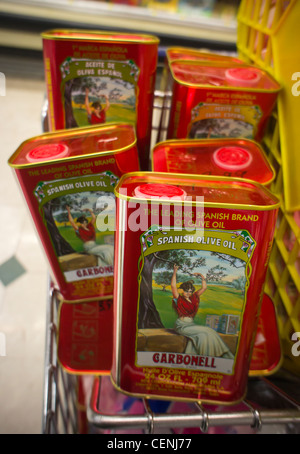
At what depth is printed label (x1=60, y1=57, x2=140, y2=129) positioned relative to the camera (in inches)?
27.2

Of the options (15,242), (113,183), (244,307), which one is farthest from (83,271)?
(15,242)

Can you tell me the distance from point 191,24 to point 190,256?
2536 millimetres

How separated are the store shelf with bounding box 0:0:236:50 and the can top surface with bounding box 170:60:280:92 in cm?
207

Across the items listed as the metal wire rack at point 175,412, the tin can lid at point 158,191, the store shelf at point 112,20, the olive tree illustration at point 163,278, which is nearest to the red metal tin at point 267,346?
the metal wire rack at point 175,412

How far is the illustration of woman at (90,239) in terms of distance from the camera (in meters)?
0.66

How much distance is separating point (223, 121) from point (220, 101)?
1.8 inches

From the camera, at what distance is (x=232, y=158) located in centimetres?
66

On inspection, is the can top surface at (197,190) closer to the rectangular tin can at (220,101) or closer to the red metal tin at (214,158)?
the red metal tin at (214,158)

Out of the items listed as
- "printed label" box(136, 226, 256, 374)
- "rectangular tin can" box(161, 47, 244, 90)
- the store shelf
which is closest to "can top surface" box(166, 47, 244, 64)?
"rectangular tin can" box(161, 47, 244, 90)

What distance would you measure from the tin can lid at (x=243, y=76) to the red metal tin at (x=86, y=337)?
0.49 meters

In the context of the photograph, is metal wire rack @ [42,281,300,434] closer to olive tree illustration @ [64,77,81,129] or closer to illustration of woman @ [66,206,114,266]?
illustration of woman @ [66,206,114,266]

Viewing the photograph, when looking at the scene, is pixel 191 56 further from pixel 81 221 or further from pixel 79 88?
pixel 81 221

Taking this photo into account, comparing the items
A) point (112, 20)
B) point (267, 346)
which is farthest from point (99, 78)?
point (112, 20)

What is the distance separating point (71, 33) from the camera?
2.41 feet
